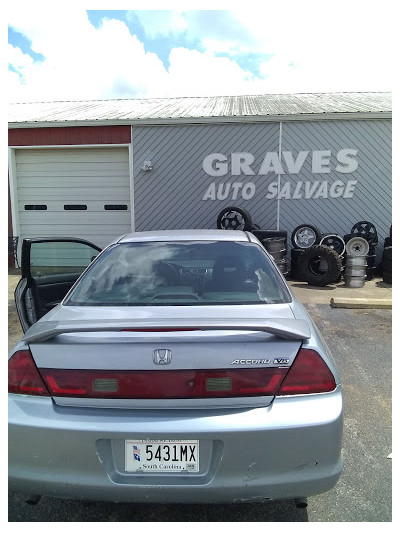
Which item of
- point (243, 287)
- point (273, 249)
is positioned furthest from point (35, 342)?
point (273, 249)

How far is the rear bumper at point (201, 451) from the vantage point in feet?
5.49

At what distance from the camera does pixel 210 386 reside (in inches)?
68.5

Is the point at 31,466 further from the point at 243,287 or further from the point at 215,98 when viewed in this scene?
the point at 215,98

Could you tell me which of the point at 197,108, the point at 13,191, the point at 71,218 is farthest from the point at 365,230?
the point at 13,191

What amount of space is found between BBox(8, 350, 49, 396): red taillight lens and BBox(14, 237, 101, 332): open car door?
1.42 m

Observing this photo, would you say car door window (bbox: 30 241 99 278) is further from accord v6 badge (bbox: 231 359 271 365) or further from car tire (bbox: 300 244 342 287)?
car tire (bbox: 300 244 342 287)

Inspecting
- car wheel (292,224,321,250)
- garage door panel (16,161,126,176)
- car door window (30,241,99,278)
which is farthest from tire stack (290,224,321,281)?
car door window (30,241,99,278)

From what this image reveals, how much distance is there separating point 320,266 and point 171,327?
276 inches

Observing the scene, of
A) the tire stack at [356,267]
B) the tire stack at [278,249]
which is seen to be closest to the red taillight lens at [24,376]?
the tire stack at [278,249]

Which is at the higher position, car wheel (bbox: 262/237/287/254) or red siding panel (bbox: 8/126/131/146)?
red siding panel (bbox: 8/126/131/146)

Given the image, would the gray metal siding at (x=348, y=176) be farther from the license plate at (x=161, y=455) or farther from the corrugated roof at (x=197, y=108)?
the license plate at (x=161, y=455)

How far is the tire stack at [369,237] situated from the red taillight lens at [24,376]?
316 inches

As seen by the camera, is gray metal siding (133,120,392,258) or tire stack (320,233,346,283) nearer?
tire stack (320,233,346,283)

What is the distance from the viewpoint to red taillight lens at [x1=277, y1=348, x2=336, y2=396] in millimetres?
1786
